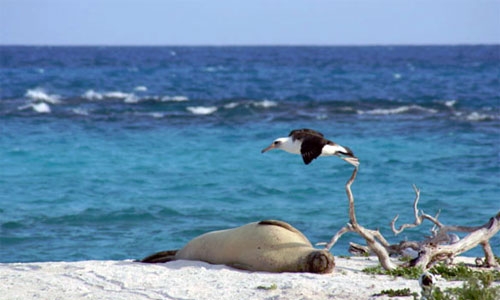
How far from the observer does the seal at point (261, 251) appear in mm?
10414

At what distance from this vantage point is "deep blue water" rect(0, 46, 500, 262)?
15.8 metres

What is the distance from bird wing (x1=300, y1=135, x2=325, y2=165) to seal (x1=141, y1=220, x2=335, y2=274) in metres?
1.21

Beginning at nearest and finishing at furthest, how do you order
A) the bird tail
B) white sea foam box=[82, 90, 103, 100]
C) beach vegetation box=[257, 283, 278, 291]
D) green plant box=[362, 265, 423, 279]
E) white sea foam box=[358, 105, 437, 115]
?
beach vegetation box=[257, 283, 278, 291] < the bird tail < green plant box=[362, 265, 423, 279] < white sea foam box=[358, 105, 437, 115] < white sea foam box=[82, 90, 103, 100]

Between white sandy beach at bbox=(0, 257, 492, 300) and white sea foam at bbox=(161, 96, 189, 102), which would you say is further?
white sea foam at bbox=(161, 96, 189, 102)

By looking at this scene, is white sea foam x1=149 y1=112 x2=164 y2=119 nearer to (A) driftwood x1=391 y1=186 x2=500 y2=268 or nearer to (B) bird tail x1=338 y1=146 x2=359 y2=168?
(A) driftwood x1=391 y1=186 x2=500 y2=268

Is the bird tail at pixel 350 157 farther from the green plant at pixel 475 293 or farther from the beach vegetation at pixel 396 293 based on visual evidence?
the green plant at pixel 475 293

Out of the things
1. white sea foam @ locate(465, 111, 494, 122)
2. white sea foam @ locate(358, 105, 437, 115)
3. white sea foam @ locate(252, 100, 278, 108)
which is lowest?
white sea foam @ locate(252, 100, 278, 108)

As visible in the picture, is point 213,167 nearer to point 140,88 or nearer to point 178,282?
point 178,282

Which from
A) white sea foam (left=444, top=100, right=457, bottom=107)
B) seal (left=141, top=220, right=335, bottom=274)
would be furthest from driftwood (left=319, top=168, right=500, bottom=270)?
white sea foam (left=444, top=100, right=457, bottom=107)

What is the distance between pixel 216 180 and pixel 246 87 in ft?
99.0

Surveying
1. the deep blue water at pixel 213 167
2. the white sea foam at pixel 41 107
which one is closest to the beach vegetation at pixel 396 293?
the deep blue water at pixel 213 167

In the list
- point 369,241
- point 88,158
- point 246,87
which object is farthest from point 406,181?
point 246,87

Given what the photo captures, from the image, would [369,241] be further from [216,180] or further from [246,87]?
[246,87]

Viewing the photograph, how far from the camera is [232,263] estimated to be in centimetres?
1073
